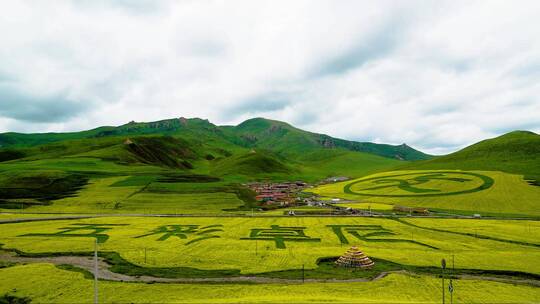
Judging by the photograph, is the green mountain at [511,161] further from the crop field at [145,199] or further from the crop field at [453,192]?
the crop field at [145,199]

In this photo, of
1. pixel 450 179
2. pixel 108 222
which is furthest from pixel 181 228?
pixel 450 179

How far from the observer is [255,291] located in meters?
40.7

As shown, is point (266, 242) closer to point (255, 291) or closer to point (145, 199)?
point (255, 291)

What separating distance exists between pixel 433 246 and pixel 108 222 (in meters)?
77.7

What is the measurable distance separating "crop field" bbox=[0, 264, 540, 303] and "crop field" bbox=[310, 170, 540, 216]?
80.8 metres

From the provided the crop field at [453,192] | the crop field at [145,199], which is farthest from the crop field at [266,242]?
the crop field at [453,192]

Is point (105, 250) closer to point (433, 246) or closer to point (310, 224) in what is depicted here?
point (310, 224)

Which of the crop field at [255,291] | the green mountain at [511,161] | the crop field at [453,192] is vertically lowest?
the crop field at [255,291]

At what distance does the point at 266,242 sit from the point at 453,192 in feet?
327

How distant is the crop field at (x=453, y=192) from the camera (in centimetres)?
11725

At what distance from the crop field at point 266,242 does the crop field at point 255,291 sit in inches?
314

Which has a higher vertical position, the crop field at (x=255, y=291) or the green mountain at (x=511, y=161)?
the green mountain at (x=511, y=161)

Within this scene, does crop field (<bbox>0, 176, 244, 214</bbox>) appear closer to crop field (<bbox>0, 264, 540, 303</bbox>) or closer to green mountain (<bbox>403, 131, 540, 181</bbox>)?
crop field (<bbox>0, 264, 540, 303</bbox>)

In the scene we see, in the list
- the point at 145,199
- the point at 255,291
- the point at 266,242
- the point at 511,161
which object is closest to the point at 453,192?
the point at 511,161
